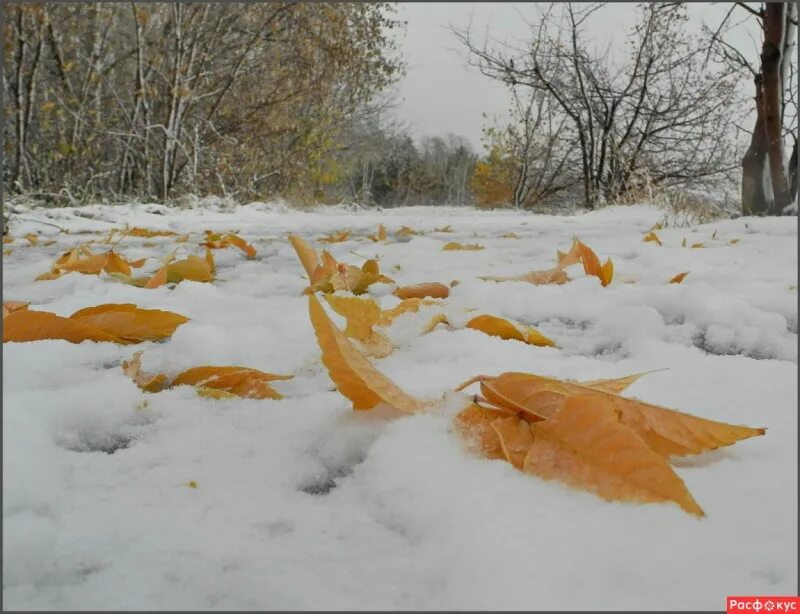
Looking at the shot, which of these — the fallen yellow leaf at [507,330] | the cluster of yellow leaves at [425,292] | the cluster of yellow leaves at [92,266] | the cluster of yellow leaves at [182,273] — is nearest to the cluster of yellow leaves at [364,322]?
the fallen yellow leaf at [507,330]

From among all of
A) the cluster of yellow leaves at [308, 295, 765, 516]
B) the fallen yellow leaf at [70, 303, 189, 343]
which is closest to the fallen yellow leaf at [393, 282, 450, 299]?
the fallen yellow leaf at [70, 303, 189, 343]

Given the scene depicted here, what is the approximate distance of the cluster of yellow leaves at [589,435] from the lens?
0.37 m

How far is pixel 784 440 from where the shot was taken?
0.47m

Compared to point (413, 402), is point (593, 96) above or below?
above

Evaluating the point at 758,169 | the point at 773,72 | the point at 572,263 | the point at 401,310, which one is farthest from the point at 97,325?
the point at 758,169

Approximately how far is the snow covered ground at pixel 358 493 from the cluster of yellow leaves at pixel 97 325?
0.03m

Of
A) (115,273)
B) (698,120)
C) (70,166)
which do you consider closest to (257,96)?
(70,166)

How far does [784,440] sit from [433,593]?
350 mm

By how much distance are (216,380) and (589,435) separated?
420 millimetres

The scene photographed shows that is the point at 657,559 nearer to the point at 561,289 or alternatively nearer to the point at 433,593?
the point at 433,593

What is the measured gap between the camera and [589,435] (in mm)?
412

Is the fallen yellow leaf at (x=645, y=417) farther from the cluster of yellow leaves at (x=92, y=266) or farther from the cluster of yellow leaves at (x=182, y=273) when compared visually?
the cluster of yellow leaves at (x=92, y=266)

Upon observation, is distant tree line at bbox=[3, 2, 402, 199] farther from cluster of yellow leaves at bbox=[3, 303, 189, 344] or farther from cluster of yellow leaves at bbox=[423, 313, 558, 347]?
cluster of yellow leaves at bbox=[423, 313, 558, 347]

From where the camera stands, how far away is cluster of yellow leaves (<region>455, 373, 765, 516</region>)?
372 mm
